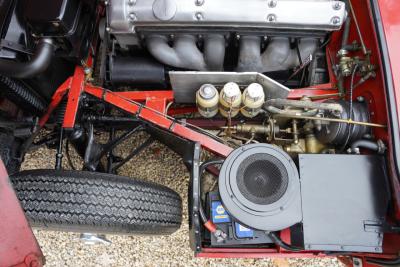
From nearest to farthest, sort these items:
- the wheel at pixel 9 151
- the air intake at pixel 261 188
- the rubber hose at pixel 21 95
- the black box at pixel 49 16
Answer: the air intake at pixel 261 188, the black box at pixel 49 16, the rubber hose at pixel 21 95, the wheel at pixel 9 151

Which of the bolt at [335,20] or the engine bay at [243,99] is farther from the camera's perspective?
the bolt at [335,20]

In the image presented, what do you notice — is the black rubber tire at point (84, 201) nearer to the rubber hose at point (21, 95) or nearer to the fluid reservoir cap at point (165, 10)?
the rubber hose at point (21, 95)

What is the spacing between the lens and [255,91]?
164 cm

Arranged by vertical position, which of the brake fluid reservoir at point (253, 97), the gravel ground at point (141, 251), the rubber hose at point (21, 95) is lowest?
the gravel ground at point (141, 251)

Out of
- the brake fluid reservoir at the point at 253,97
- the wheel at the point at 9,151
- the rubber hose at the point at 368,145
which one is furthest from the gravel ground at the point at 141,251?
the rubber hose at the point at 368,145

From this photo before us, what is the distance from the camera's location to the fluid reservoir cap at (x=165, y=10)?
1.63 metres

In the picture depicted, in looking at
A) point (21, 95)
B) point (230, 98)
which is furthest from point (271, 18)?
point (21, 95)

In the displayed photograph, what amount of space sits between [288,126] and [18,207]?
1319 mm

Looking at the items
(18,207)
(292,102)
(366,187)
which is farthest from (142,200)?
(366,187)

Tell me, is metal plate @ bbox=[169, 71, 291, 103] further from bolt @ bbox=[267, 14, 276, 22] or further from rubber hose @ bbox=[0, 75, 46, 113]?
rubber hose @ bbox=[0, 75, 46, 113]

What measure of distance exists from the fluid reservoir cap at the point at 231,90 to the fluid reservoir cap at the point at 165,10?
1.27 feet

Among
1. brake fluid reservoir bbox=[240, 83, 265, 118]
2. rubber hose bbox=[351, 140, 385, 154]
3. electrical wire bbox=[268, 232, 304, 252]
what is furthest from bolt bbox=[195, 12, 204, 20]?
electrical wire bbox=[268, 232, 304, 252]

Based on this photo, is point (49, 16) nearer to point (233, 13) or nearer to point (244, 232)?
point (233, 13)

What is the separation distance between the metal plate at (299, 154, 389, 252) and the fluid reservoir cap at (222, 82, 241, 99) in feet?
1.31
